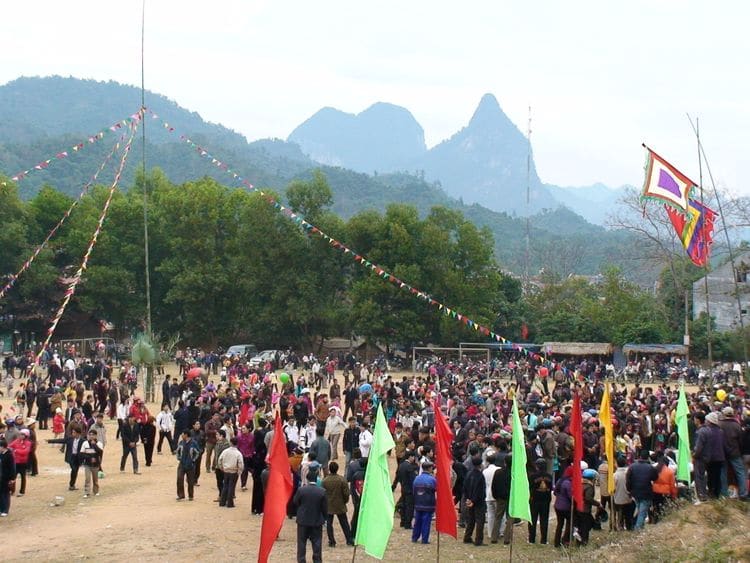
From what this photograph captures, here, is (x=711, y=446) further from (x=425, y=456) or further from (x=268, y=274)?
(x=268, y=274)

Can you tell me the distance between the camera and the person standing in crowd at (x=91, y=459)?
631 inches

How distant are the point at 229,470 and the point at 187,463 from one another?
996mm

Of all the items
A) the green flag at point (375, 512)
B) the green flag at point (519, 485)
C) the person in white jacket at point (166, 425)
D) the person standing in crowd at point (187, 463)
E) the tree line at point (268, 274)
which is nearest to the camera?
the green flag at point (375, 512)

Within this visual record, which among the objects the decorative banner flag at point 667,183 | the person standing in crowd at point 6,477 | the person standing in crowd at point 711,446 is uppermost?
the decorative banner flag at point 667,183

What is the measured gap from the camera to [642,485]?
13094 millimetres

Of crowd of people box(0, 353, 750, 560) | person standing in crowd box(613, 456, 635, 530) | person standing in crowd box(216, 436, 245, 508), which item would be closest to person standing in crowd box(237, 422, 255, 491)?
crowd of people box(0, 353, 750, 560)

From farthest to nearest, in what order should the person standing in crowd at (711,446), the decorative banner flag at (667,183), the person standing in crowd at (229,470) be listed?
the decorative banner flag at (667,183) < the person standing in crowd at (229,470) < the person standing in crowd at (711,446)

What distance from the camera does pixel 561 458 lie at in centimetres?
1579

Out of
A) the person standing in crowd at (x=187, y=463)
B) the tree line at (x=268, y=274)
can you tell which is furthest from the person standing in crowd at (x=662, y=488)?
the tree line at (x=268, y=274)

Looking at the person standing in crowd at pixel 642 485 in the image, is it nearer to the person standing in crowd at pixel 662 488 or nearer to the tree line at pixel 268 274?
the person standing in crowd at pixel 662 488

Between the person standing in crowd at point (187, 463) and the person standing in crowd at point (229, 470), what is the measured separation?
503 millimetres

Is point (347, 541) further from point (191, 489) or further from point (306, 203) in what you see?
point (306, 203)

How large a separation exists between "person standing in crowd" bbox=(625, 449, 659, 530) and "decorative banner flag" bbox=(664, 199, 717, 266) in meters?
11.1

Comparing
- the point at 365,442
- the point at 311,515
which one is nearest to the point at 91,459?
the point at 365,442
